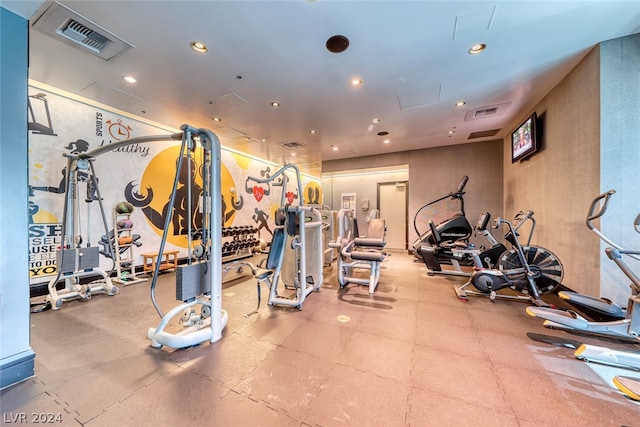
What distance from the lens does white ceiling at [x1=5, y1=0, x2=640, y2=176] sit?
88.8 inches

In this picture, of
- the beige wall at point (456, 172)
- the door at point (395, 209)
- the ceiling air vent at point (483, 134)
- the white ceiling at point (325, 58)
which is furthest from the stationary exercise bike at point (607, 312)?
the door at point (395, 209)

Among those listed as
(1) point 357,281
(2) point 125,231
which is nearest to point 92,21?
(2) point 125,231

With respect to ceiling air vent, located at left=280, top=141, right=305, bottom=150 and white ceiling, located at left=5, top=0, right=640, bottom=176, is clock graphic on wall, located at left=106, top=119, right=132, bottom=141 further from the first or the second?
ceiling air vent, located at left=280, top=141, right=305, bottom=150

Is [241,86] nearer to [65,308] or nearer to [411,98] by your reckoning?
[411,98]

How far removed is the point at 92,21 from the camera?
92.9 inches

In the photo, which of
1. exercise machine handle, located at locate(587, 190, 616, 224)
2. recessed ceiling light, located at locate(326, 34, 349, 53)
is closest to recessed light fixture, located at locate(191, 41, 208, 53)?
recessed ceiling light, located at locate(326, 34, 349, 53)

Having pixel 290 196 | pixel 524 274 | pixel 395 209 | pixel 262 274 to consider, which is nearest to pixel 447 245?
pixel 524 274

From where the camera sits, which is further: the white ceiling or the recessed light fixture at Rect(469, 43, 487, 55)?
the recessed light fixture at Rect(469, 43, 487, 55)

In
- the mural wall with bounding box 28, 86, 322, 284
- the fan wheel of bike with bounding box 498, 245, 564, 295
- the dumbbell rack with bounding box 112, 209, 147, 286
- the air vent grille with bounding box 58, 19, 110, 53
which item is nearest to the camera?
the air vent grille with bounding box 58, 19, 110, 53

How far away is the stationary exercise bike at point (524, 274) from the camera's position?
3133 mm

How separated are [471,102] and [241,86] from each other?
4.14 meters

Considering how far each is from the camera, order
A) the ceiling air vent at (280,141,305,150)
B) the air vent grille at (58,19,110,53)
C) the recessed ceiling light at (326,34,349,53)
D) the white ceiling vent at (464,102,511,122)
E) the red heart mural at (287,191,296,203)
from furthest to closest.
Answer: the red heart mural at (287,191,296,203)
the ceiling air vent at (280,141,305,150)
the white ceiling vent at (464,102,511,122)
the recessed ceiling light at (326,34,349,53)
the air vent grille at (58,19,110,53)

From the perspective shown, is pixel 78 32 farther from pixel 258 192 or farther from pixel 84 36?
pixel 258 192

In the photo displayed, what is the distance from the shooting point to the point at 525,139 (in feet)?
14.7
